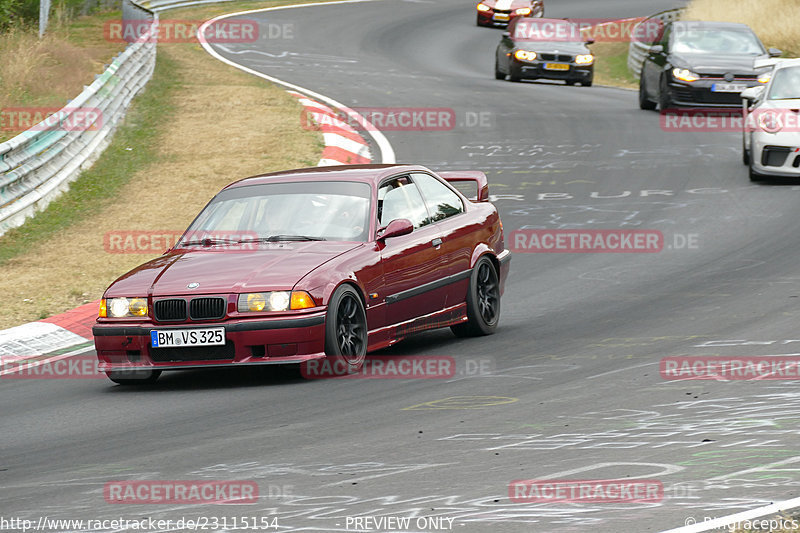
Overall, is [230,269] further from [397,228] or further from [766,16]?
[766,16]

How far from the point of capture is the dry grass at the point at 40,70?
72.1 ft

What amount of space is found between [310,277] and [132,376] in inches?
58.0

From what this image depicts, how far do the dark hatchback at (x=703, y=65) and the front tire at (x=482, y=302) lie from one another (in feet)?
43.1

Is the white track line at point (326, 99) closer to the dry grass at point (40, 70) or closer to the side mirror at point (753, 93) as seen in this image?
the dry grass at point (40, 70)

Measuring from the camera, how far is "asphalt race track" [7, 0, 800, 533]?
6.04 m

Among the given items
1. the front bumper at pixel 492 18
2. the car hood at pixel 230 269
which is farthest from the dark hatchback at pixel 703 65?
the front bumper at pixel 492 18

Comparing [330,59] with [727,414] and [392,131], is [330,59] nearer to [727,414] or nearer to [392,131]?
[392,131]

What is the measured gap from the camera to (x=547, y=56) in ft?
103

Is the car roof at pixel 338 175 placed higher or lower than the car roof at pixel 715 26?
higher

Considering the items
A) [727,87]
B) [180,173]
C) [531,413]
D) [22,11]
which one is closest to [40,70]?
[180,173]
